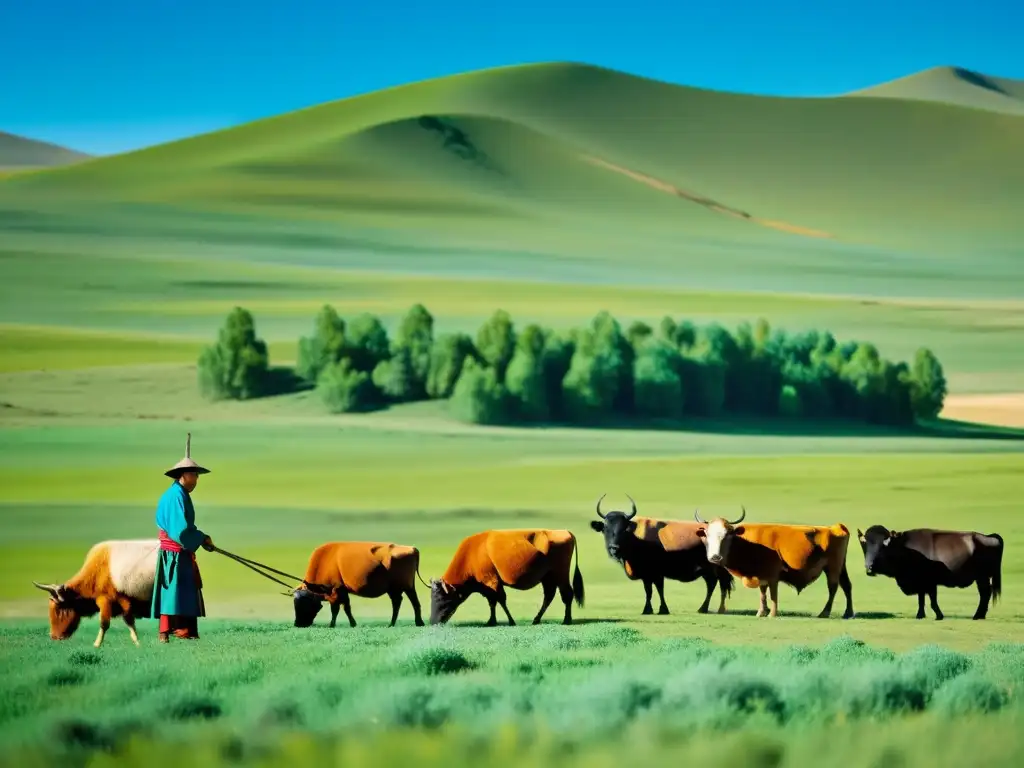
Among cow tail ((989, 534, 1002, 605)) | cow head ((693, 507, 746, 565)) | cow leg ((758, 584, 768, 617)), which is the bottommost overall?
cow leg ((758, 584, 768, 617))

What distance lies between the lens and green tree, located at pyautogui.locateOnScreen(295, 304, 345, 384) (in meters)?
83.7

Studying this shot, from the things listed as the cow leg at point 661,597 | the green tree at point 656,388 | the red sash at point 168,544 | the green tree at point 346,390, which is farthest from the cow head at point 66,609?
the green tree at point 656,388

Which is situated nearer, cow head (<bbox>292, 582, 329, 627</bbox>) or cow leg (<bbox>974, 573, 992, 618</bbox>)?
cow head (<bbox>292, 582, 329, 627</bbox>)

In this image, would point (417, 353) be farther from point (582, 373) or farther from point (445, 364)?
point (582, 373)

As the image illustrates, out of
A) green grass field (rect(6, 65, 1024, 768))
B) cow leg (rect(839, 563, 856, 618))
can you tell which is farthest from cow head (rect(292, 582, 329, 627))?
cow leg (rect(839, 563, 856, 618))

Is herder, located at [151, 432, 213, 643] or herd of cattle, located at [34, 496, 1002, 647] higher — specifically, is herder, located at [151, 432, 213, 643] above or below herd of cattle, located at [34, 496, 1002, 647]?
above

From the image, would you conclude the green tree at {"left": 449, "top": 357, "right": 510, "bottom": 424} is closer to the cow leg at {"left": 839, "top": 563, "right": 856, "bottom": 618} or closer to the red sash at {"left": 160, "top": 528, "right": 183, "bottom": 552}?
the cow leg at {"left": 839, "top": 563, "right": 856, "bottom": 618}

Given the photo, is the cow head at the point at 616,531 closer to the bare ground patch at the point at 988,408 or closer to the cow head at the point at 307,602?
the cow head at the point at 307,602

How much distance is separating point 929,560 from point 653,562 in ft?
11.8

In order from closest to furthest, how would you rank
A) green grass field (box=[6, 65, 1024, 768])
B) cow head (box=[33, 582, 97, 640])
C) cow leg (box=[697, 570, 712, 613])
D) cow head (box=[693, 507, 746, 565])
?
green grass field (box=[6, 65, 1024, 768])
cow head (box=[33, 582, 97, 640])
cow head (box=[693, 507, 746, 565])
cow leg (box=[697, 570, 712, 613])

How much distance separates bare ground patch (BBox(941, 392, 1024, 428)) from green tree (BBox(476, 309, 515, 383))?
2466cm

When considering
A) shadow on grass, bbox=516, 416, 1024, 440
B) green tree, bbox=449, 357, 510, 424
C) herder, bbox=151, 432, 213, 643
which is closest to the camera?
herder, bbox=151, 432, 213, 643

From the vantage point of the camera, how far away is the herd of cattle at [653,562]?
67.0 ft

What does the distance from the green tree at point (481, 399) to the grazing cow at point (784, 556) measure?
52522 mm
